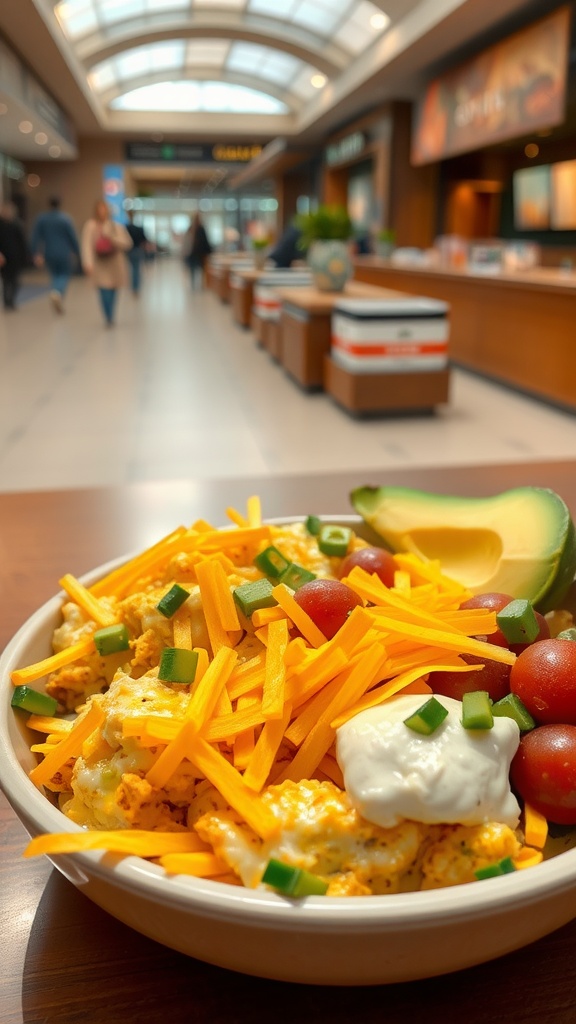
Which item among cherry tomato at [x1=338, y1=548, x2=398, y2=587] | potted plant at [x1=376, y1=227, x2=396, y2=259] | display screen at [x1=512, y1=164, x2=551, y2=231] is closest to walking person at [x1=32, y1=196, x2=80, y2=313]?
potted plant at [x1=376, y1=227, x2=396, y2=259]

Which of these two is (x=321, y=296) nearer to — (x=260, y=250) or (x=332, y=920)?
(x=260, y=250)

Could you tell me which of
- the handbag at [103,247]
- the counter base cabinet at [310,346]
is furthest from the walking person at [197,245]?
the counter base cabinet at [310,346]

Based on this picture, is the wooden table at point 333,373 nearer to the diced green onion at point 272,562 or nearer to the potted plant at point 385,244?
the potted plant at point 385,244

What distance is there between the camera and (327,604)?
0.59 metres

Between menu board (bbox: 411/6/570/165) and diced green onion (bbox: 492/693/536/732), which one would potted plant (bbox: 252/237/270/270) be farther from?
diced green onion (bbox: 492/693/536/732)

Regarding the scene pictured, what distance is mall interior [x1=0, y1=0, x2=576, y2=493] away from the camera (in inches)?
199

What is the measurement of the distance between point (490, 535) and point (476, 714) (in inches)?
14.9

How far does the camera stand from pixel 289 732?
0.50 m

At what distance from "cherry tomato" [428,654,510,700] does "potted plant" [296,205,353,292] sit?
20.2 feet

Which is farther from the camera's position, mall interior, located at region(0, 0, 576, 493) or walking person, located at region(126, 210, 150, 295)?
walking person, located at region(126, 210, 150, 295)

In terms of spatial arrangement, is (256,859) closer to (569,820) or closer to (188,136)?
(569,820)

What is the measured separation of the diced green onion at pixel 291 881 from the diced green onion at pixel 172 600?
24 cm

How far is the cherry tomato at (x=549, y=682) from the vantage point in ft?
1.71

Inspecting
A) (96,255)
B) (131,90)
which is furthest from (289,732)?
(131,90)
